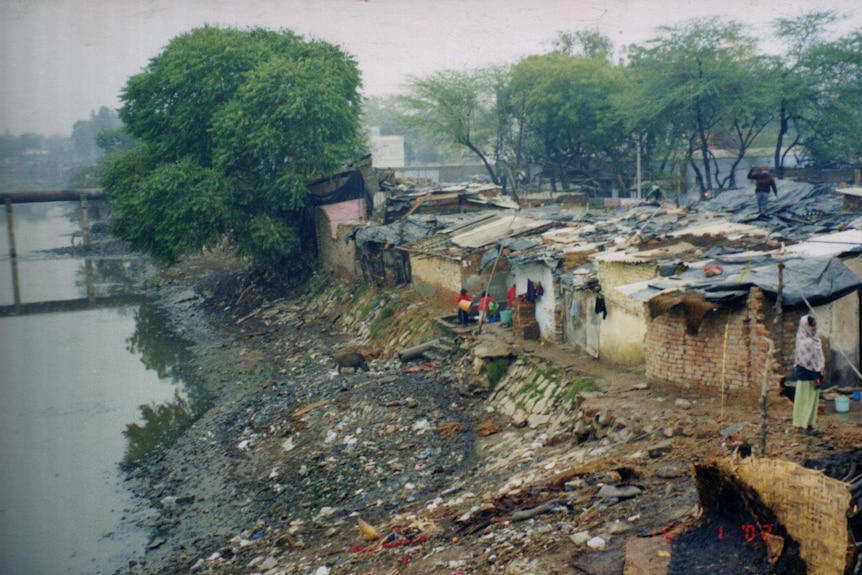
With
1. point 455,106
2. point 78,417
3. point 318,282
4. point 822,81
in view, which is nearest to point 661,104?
point 822,81

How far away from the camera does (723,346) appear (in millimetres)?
8070

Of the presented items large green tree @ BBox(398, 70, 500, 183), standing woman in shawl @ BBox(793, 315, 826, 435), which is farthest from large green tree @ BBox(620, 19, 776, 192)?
standing woman in shawl @ BBox(793, 315, 826, 435)

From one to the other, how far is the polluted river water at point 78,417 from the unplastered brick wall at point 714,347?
22.8 feet

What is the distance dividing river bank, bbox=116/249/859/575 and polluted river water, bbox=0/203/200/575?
0.74 metres

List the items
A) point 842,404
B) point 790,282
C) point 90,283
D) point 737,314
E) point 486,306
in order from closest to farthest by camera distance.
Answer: point 842,404 → point 790,282 → point 737,314 → point 486,306 → point 90,283

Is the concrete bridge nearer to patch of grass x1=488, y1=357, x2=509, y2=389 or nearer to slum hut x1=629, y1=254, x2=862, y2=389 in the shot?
patch of grass x1=488, y1=357, x2=509, y2=389

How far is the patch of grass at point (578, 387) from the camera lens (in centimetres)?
960

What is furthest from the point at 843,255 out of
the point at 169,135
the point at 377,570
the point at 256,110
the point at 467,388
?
the point at 169,135

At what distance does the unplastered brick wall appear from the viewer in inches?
305

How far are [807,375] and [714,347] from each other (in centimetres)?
139

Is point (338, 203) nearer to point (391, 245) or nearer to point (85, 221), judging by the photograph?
point (391, 245)

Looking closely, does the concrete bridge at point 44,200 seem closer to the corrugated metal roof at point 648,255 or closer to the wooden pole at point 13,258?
the wooden pole at point 13,258

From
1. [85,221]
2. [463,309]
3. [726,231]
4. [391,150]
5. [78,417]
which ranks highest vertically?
[391,150]

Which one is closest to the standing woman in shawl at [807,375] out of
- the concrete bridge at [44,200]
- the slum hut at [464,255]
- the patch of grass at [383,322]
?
the slum hut at [464,255]
